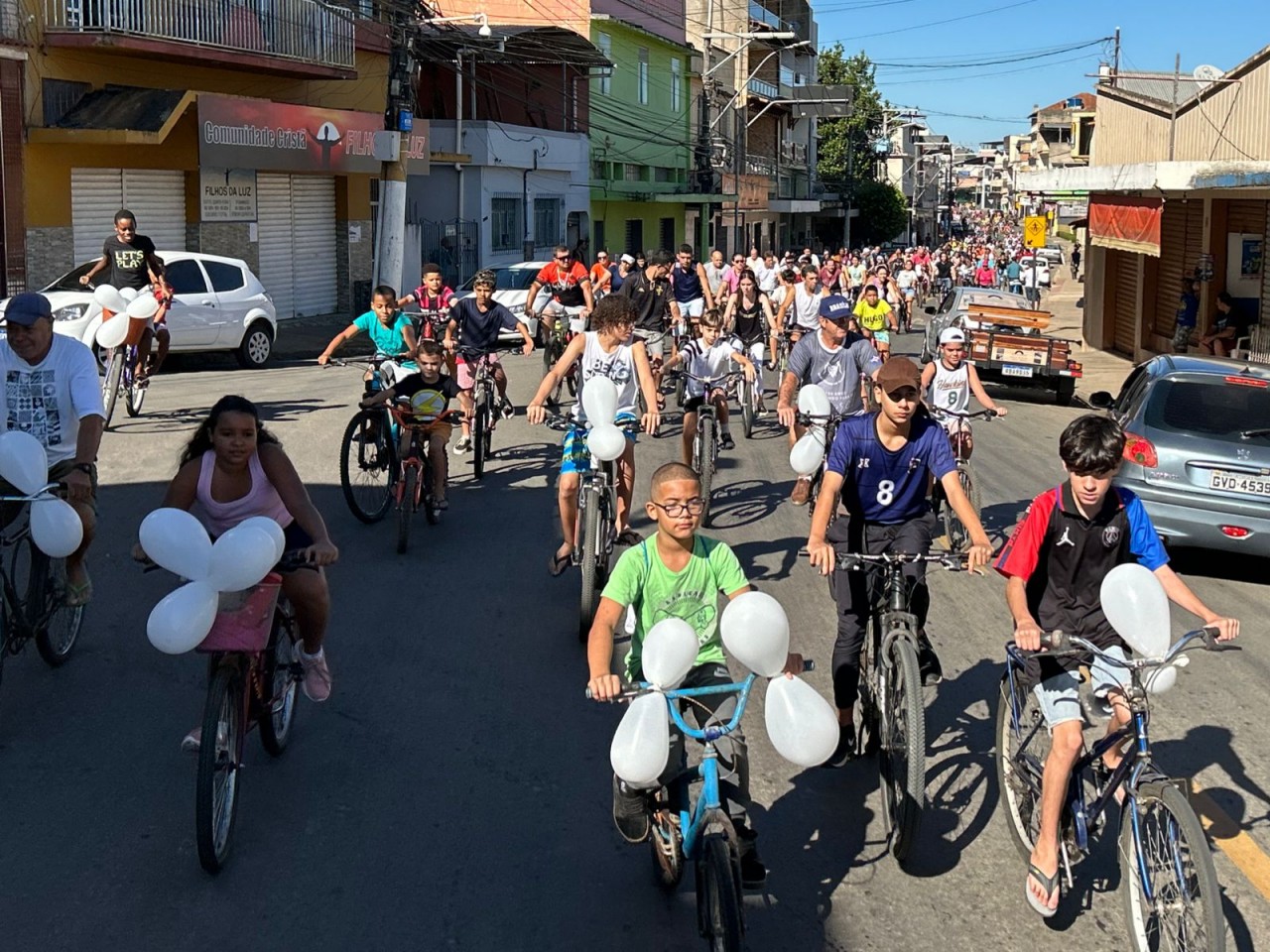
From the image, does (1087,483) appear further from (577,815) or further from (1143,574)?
(577,815)

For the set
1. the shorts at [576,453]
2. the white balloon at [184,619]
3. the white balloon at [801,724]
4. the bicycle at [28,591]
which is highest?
the shorts at [576,453]

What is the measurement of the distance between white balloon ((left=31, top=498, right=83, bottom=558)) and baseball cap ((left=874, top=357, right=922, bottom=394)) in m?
3.51

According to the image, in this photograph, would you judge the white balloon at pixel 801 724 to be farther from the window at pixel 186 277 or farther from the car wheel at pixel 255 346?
the car wheel at pixel 255 346

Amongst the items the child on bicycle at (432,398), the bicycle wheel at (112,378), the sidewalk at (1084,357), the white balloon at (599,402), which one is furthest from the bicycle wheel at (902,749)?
the sidewalk at (1084,357)

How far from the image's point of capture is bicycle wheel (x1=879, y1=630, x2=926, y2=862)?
5.21 m

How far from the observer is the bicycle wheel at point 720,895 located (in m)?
4.07

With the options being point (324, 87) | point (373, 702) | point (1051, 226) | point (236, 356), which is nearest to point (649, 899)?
point (373, 702)

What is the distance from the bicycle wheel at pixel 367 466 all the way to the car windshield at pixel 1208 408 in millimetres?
5452

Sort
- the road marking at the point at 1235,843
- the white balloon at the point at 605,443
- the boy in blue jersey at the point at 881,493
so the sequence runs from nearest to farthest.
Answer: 1. the road marking at the point at 1235,843
2. the boy in blue jersey at the point at 881,493
3. the white balloon at the point at 605,443

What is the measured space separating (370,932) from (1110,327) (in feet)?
105

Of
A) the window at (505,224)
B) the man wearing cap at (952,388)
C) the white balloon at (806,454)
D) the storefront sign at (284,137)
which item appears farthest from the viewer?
the window at (505,224)

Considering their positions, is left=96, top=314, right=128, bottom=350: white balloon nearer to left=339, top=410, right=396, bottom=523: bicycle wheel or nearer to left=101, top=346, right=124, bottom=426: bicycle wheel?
left=101, top=346, right=124, bottom=426: bicycle wheel

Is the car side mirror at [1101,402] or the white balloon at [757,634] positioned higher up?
the car side mirror at [1101,402]

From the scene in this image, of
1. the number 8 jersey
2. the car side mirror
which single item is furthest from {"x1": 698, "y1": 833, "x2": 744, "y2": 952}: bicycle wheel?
the car side mirror
